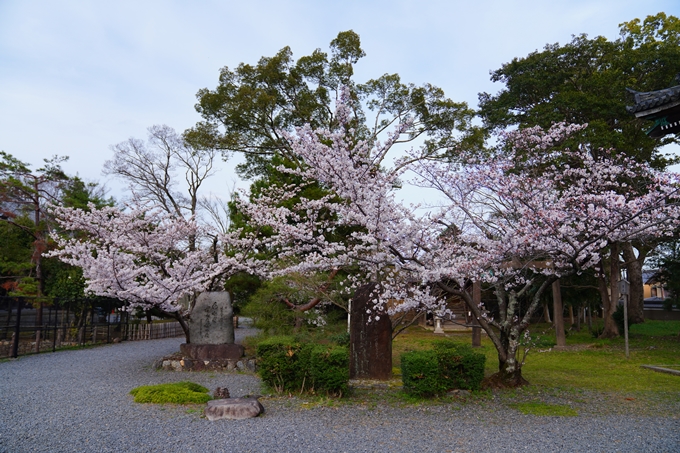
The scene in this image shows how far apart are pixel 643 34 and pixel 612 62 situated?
209cm

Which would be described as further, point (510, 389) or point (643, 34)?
point (643, 34)

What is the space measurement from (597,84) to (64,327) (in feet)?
60.7

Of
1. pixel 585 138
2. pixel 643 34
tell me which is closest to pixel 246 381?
pixel 585 138

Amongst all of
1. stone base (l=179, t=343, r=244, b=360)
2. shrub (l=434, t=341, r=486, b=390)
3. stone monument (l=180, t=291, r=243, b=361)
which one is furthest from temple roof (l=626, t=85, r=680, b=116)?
stone base (l=179, t=343, r=244, b=360)

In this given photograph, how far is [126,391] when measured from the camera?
7.68m

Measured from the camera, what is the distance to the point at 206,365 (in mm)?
10094

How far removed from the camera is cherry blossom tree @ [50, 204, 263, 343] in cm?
984

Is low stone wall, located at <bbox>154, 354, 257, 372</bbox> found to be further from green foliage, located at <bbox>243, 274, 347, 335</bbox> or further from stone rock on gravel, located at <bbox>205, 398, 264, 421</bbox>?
stone rock on gravel, located at <bbox>205, 398, 264, 421</bbox>

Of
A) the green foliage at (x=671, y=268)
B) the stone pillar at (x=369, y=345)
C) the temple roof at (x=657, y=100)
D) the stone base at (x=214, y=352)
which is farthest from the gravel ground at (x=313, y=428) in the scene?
the green foliage at (x=671, y=268)

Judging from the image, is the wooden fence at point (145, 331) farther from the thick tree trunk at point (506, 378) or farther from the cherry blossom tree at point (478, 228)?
the thick tree trunk at point (506, 378)

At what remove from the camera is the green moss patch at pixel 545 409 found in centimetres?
611

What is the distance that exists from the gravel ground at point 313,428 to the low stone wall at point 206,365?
242 cm

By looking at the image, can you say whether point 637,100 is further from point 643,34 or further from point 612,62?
point 643,34

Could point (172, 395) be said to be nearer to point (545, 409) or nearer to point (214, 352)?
point (214, 352)
